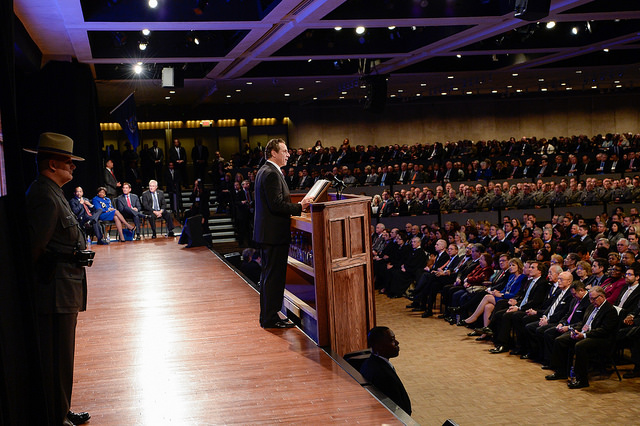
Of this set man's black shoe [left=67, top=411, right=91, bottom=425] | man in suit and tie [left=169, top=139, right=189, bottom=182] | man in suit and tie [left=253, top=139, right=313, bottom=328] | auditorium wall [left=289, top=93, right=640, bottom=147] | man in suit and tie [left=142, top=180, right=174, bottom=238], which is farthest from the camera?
auditorium wall [left=289, top=93, right=640, bottom=147]

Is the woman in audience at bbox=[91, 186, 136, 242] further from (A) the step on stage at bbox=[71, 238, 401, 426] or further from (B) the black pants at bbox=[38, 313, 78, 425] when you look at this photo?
(B) the black pants at bbox=[38, 313, 78, 425]

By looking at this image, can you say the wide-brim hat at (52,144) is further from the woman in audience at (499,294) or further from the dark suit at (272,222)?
the woman in audience at (499,294)

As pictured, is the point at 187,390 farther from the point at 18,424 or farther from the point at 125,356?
the point at 18,424

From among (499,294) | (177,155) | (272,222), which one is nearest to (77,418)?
(272,222)

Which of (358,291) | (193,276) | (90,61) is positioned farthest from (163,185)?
(358,291)

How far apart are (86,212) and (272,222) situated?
8022mm

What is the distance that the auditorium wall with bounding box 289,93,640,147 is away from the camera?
2595cm

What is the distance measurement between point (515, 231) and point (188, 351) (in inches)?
331

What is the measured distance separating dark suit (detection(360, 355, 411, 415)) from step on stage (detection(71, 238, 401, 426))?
20cm

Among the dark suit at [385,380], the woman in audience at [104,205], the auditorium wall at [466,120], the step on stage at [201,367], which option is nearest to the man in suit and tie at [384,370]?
the dark suit at [385,380]

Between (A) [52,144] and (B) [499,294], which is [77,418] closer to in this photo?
(A) [52,144]

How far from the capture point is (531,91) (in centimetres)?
2661

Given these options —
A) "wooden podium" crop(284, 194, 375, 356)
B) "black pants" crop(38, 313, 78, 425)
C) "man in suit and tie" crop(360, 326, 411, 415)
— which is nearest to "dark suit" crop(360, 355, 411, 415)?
"man in suit and tie" crop(360, 326, 411, 415)

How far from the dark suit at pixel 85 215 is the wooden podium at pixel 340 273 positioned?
766 cm
